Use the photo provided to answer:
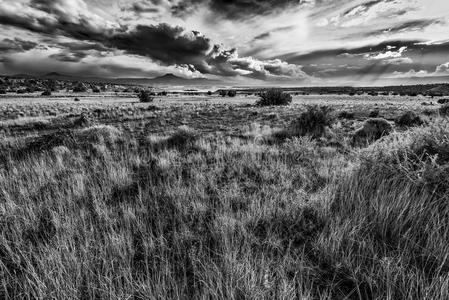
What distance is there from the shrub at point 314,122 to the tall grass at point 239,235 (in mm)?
6251

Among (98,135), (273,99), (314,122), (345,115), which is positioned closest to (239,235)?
(98,135)

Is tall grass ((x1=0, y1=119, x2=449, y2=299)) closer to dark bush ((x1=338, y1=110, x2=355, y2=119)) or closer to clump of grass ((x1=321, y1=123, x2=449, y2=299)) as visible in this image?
clump of grass ((x1=321, y1=123, x2=449, y2=299))

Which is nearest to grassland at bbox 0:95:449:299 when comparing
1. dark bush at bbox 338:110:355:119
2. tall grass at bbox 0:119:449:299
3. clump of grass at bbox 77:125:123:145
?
tall grass at bbox 0:119:449:299

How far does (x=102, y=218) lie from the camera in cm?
350

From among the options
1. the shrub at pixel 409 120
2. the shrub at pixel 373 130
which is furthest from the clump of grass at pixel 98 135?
the shrub at pixel 409 120

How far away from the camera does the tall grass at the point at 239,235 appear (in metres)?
2.20

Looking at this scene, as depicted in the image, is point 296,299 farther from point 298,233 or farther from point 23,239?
point 23,239

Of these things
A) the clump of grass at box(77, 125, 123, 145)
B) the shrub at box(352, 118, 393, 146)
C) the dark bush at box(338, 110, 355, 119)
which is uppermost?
the shrub at box(352, 118, 393, 146)

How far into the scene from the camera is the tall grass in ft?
7.22

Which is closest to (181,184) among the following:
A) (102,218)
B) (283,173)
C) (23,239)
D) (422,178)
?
(102,218)

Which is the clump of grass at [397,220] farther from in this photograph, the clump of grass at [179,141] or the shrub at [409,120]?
the shrub at [409,120]

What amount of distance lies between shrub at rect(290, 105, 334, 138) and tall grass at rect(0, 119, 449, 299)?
6251 mm

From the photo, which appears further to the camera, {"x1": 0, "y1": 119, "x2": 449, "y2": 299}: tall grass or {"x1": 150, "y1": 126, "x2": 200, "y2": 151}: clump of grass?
{"x1": 150, "y1": 126, "x2": 200, "y2": 151}: clump of grass

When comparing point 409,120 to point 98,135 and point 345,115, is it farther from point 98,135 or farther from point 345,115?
point 98,135
